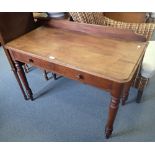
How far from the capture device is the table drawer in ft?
3.32

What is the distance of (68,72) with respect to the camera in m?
1.11

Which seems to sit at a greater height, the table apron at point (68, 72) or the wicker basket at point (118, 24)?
the wicker basket at point (118, 24)

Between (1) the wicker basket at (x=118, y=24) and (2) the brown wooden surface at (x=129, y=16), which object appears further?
(2) the brown wooden surface at (x=129, y=16)

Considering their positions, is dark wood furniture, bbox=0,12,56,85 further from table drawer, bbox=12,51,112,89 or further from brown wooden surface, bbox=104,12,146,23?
brown wooden surface, bbox=104,12,146,23

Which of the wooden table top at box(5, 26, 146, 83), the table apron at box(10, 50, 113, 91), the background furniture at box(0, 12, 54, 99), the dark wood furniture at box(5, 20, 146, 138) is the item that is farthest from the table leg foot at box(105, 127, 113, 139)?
the background furniture at box(0, 12, 54, 99)

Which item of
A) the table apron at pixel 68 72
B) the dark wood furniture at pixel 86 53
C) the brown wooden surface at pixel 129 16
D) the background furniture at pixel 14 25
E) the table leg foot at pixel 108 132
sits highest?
the background furniture at pixel 14 25

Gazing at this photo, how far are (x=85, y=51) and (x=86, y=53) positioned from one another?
3cm

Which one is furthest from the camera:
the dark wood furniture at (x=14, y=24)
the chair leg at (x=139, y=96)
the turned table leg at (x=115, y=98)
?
the chair leg at (x=139, y=96)

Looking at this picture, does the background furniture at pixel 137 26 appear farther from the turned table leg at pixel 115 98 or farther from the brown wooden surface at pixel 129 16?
the brown wooden surface at pixel 129 16

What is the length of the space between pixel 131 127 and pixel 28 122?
97 centimetres

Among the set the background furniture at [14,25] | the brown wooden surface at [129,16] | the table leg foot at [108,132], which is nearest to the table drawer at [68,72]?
the background furniture at [14,25]

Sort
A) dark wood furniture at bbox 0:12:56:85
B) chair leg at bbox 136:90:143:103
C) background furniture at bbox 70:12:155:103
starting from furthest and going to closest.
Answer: chair leg at bbox 136:90:143:103, background furniture at bbox 70:12:155:103, dark wood furniture at bbox 0:12:56:85

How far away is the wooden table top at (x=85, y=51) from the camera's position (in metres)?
0.99

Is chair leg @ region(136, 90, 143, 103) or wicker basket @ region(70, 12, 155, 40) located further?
chair leg @ region(136, 90, 143, 103)
